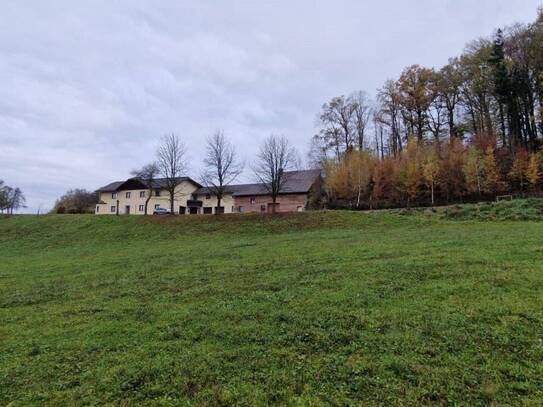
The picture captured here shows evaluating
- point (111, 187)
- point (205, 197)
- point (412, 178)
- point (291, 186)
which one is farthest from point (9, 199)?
point (412, 178)

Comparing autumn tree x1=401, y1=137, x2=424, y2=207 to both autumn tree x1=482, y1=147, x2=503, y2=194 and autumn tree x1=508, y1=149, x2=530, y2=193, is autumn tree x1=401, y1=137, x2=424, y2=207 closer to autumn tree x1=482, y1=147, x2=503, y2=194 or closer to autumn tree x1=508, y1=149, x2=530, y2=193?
autumn tree x1=482, y1=147, x2=503, y2=194

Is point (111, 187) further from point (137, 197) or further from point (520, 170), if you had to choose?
point (520, 170)

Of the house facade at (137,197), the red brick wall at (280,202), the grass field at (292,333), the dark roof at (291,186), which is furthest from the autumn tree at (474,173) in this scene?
the house facade at (137,197)

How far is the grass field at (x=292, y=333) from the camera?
347cm

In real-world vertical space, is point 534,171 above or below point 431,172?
below

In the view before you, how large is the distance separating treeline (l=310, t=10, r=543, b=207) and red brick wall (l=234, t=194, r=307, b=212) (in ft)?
14.0

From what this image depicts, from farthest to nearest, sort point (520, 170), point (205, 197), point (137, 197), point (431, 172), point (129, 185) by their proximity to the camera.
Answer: point (129, 185)
point (137, 197)
point (205, 197)
point (431, 172)
point (520, 170)

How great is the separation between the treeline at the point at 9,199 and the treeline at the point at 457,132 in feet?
164

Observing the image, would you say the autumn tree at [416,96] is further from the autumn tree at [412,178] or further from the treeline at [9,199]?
the treeline at [9,199]

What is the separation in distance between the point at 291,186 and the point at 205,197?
51.5 ft

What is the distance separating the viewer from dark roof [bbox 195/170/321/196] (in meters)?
40.5

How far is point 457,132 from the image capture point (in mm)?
41031

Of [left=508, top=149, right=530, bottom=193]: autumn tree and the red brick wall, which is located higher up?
[left=508, top=149, right=530, bottom=193]: autumn tree

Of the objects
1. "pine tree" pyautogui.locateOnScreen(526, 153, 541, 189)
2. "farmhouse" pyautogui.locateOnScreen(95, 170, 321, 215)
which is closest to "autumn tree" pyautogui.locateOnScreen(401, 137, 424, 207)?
"pine tree" pyautogui.locateOnScreen(526, 153, 541, 189)
